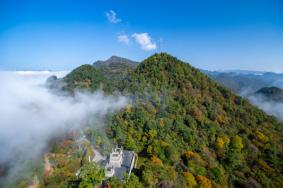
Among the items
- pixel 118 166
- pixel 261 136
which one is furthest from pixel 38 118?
pixel 261 136

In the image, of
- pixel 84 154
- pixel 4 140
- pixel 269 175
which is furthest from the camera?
pixel 269 175

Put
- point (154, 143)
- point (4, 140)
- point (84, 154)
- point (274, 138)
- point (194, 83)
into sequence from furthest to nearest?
point (194, 83) → point (274, 138) → point (154, 143) → point (84, 154) → point (4, 140)

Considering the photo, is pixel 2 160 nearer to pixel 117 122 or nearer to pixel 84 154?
pixel 84 154

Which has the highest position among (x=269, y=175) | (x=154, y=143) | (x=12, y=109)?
(x=12, y=109)

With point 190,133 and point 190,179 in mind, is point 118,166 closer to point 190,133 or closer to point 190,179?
point 190,179

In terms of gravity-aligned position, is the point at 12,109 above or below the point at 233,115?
above

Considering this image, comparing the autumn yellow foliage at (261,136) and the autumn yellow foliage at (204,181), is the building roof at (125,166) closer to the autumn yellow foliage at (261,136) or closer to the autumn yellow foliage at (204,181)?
the autumn yellow foliage at (204,181)

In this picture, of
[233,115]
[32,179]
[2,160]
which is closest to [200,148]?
[233,115]

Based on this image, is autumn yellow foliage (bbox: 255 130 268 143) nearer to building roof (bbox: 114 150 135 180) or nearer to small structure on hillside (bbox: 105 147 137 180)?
building roof (bbox: 114 150 135 180)

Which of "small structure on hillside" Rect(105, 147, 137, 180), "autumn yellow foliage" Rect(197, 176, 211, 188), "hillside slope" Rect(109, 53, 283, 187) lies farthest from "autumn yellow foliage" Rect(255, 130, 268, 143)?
"small structure on hillside" Rect(105, 147, 137, 180)
